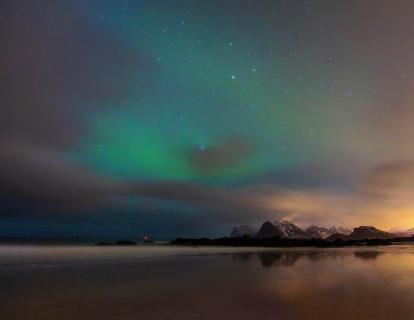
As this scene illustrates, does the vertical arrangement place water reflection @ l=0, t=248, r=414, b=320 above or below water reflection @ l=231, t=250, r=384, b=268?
below

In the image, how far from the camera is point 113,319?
12.3 metres

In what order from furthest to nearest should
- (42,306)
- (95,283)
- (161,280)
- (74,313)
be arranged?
1. (161,280)
2. (95,283)
3. (42,306)
4. (74,313)

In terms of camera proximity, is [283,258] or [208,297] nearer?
[208,297]

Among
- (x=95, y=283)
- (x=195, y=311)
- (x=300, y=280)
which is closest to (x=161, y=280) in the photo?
(x=95, y=283)

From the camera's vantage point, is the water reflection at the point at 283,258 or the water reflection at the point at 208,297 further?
the water reflection at the point at 283,258

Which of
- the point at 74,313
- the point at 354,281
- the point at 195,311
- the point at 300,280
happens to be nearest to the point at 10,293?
the point at 74,313

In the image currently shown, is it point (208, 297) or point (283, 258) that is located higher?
point (283, 258)

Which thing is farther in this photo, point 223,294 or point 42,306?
point 223,294

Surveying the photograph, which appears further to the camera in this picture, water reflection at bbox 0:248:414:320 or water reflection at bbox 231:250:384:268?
water reflection at bbox 231:250:384:268

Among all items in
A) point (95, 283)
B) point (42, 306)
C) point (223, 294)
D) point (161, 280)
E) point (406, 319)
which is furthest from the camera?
point (161, 280)

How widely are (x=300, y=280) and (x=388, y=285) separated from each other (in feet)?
15.5

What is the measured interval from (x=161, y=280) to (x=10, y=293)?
27.8ft

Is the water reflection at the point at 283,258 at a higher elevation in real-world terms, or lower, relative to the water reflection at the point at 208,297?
higher

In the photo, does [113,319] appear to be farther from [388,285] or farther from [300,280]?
[388,285]
